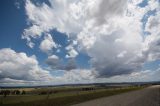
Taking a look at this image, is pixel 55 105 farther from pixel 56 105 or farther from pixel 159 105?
pixel 159 105

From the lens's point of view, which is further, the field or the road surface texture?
the field

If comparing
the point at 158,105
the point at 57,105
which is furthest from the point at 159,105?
the point at 57,105

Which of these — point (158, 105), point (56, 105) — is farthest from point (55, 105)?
point (158, 105)

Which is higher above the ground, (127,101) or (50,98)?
(50,98)

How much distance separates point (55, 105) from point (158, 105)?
13.7 m

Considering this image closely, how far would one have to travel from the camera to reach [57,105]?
28125 millimetres

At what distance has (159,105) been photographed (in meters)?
24.5

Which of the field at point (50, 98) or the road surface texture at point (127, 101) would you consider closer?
the road surface texture at point (127, 101)

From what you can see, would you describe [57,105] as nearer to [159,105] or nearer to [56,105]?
[56,105]

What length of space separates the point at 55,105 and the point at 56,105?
0.47ft

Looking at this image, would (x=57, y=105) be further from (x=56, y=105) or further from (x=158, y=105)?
(x=158, y=105)

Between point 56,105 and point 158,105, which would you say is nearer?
point 158,105

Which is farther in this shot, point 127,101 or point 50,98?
point 50,98

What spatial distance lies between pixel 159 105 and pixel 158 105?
0.13 metres
